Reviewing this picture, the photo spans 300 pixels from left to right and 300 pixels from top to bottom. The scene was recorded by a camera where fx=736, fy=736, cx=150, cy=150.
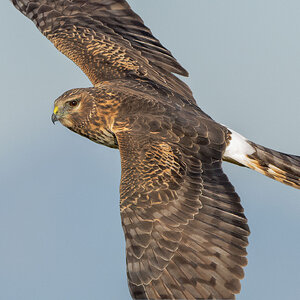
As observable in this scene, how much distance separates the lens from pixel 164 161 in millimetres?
9945

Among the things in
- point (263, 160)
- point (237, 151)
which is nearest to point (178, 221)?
point (237, 151)

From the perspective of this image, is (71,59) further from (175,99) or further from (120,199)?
(120,199)

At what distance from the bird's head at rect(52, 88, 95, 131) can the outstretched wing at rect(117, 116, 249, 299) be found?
108cm

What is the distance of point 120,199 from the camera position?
9688mm

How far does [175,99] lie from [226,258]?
3.16 m

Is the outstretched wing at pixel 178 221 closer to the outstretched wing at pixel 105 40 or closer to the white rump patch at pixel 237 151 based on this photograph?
the white rump patch at pixel 237 151

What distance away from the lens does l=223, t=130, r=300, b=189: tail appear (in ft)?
36.1

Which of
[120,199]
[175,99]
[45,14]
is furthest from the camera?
[45,14]

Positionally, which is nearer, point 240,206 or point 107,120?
point 240,206

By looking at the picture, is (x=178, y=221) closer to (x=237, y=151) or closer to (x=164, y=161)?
(x=164, y=161)

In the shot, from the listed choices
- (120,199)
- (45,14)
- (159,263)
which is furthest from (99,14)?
(159,263)

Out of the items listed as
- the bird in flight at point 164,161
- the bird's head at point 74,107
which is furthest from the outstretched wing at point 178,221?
the bird's head at point 74,107

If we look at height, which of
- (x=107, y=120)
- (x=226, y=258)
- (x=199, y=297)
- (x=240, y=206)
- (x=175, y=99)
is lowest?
(x=199, y=297)

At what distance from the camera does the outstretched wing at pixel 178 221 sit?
30.2ft
